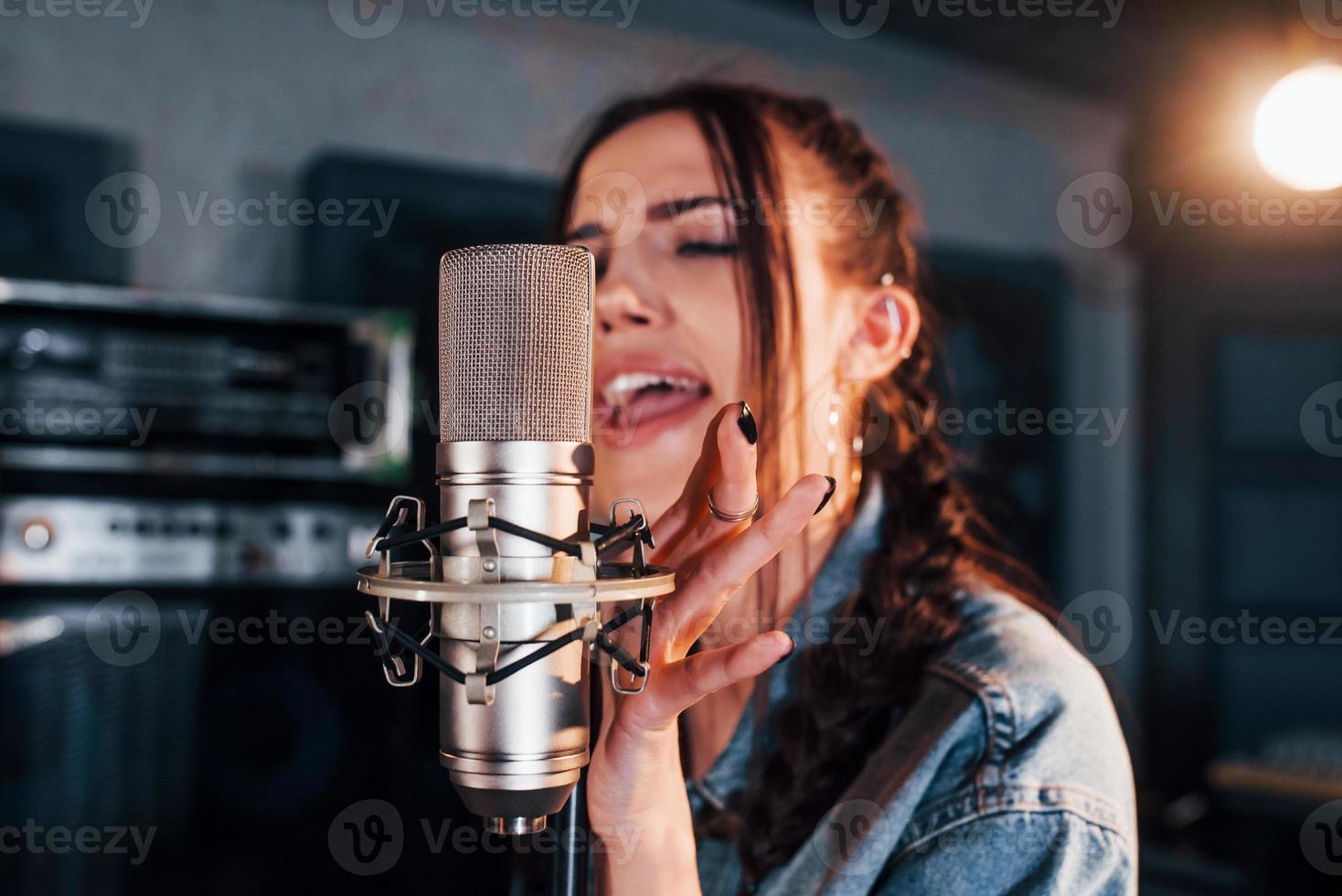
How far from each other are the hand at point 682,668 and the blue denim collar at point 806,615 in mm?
373

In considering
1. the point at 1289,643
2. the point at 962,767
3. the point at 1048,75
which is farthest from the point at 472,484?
the point at 1048,75

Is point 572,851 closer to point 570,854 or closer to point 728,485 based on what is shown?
point 570,854

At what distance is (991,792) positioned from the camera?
76cm

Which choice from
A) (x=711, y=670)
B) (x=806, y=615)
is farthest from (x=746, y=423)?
(x=806, y=615)

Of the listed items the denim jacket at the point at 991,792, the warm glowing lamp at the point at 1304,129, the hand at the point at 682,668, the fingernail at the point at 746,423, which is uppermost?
the warm glowing lamp at the point at 1304,129

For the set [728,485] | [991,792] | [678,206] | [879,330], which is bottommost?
[991,792]

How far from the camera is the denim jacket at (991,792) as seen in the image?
0.73 metres

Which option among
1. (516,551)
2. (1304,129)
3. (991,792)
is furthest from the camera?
(1304,129)

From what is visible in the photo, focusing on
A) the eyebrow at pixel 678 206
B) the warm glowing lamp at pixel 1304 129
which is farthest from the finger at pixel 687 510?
the warm glowing lamp at pixel 1304 129

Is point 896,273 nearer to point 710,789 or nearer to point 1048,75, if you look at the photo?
point 710,789

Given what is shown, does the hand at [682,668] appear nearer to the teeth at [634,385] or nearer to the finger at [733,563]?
the finger at [733,563]

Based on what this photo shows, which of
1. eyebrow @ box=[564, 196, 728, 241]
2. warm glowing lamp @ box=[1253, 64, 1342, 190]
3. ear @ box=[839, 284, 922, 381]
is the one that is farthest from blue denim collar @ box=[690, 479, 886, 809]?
warm glowing lamp @ box=[1253, 64, 1342, 190]

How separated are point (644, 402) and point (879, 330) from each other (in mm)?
291

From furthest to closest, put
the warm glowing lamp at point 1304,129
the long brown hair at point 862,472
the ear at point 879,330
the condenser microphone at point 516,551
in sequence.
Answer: the warm glowing lamp at point 1304,129
the ear at point 879,330
the long brown hair at point 862,472
the condenser microphone at point 516,551
